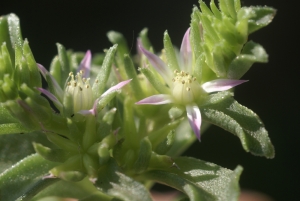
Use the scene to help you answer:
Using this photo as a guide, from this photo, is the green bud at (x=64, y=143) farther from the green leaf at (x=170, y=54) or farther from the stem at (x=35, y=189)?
the green leaf at (x=170, y=54)

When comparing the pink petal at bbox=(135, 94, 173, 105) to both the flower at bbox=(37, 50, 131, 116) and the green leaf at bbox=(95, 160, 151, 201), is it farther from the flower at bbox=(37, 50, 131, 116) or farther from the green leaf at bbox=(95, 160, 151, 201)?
the green leaf at bbox=(95, 160, 151, 201)

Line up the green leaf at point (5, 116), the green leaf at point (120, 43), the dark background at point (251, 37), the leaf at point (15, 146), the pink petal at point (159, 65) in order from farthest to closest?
the dark background at point (251, 37), the green leaf at point (120, 43), the leaf at point (15, 146), the pink petal at point (159, 65), the green leaf at point (5, 116)

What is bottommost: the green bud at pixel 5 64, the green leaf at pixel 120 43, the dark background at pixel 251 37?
the dark background at pixel 251 37

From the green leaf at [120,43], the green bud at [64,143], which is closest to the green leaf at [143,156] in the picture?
the green bud at [64,143]

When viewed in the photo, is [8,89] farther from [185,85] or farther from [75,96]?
[185,85]

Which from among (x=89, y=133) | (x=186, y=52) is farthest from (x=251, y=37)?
(x=89, y=133)

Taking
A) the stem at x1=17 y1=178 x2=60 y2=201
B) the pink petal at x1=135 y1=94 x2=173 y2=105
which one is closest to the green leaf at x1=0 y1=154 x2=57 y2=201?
the stem at x1=17 y1=178 x2=60 y2=201

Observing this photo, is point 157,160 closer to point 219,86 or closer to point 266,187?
point 219,86

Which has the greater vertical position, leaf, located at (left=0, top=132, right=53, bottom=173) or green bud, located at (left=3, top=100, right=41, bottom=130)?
green bud, located at (left=3, top=100, right=41, bottom=130)
